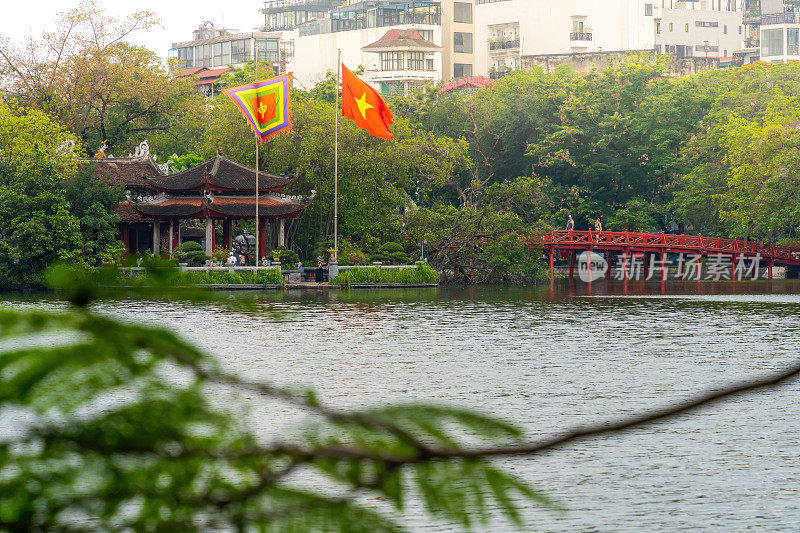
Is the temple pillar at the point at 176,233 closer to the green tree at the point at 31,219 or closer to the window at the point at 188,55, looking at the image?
the green tree at the point at 31,219

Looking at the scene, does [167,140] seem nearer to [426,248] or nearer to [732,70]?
[426,248]

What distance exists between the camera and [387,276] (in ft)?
143

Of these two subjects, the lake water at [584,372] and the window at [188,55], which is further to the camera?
the window at [188,55]

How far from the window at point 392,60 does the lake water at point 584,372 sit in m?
40.0

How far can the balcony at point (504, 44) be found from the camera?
82.0 m

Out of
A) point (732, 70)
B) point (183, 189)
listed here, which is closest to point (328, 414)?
point (183, 189)

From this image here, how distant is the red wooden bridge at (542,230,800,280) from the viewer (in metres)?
45.7

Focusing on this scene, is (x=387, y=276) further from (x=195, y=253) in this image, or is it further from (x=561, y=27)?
(x=561, y=27)

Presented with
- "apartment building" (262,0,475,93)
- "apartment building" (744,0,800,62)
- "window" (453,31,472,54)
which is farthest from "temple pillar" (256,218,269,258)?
"apartment building" (744,0,800,62)

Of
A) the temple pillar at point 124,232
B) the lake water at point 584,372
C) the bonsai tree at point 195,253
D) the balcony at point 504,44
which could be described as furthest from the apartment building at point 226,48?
the lake water at point 584,372

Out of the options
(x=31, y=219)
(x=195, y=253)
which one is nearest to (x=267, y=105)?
(x=195, y=253)

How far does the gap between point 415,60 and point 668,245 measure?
120ft

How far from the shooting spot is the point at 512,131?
54281mm

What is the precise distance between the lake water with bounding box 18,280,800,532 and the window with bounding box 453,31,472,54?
4703 cm
